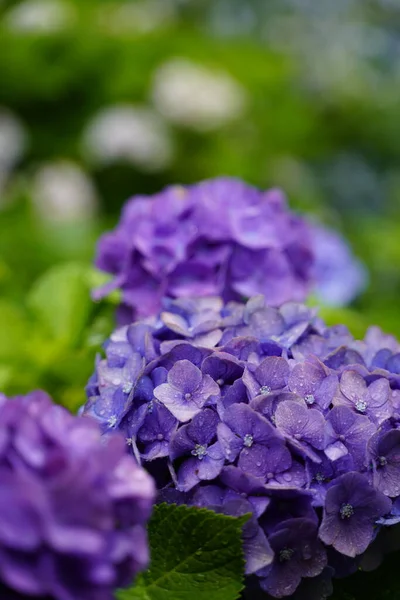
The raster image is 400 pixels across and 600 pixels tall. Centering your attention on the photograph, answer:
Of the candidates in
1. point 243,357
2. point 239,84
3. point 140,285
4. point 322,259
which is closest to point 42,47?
point 239,84

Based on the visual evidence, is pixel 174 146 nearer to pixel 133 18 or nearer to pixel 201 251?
pixel 133 18

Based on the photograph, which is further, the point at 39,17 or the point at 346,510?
the point at 39,17

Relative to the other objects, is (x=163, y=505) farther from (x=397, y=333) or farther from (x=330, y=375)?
(x=397, y=333)

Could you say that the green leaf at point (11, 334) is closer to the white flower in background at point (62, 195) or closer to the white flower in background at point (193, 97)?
the white flower in background at point (62, 195)

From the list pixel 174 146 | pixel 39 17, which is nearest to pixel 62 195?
pixel 174 146

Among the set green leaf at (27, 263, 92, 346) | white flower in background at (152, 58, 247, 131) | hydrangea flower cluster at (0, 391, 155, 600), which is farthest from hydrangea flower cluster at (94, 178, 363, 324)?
white flower in background at (152, 58, 247, 131)

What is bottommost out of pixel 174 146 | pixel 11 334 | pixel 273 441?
pixel 174 146
